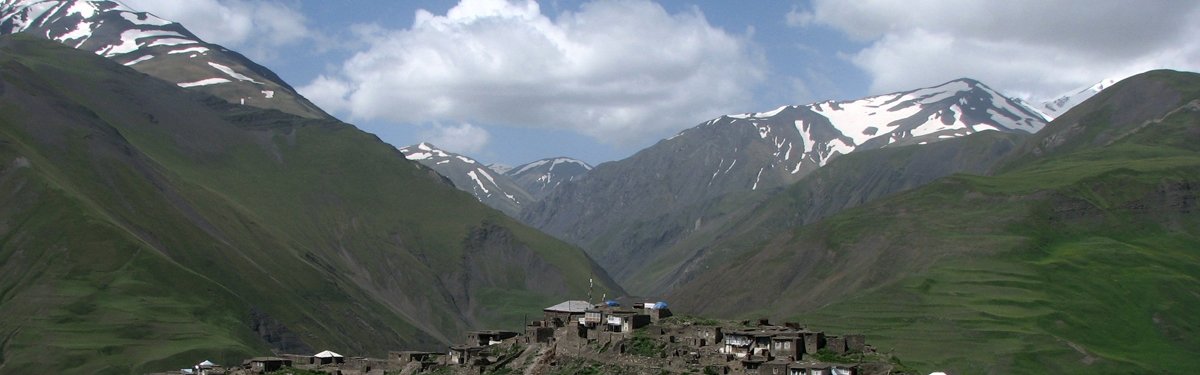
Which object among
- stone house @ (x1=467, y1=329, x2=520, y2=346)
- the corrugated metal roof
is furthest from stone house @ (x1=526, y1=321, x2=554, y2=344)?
stone house @ (x1=467, y1=329, x2=520, y2=346)

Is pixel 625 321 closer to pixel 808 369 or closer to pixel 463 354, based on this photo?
pixel 463 354

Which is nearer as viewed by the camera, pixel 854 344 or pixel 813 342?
pixel 813 342

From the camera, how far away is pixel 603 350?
302ft

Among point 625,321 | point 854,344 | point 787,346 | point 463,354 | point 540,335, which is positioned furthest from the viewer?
point 463,354

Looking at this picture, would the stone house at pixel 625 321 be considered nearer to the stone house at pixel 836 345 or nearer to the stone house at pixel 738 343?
the stone house at pixel 738 343

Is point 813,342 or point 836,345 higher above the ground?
point 813,342

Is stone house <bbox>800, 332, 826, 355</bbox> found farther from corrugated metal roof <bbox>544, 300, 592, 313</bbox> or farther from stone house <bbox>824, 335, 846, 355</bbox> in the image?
corrugated metal roof <bbox>544, 300, 592, 313</bbox>

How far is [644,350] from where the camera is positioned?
89812 mm

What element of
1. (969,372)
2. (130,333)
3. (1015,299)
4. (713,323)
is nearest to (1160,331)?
(1015,299)

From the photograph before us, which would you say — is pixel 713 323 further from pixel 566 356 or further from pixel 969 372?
pixel 969 372

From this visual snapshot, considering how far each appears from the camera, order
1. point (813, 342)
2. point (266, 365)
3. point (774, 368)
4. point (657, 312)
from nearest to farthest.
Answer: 1. point (774, 368)
2. point (813, 342)
3. point (657, 312)
4. point (266, 365)

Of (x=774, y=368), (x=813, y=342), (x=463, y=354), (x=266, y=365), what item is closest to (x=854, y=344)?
(x=813, y=342)

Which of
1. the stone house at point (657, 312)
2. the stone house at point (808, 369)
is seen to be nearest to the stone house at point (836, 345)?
the stone house at point (808, 369)

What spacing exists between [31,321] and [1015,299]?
14160 centimetres
